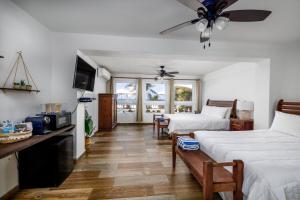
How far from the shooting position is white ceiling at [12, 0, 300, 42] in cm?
190

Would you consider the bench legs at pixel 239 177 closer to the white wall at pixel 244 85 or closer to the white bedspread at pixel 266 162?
the white bedspread at pixel 266 162

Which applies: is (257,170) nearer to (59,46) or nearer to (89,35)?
(89,35)

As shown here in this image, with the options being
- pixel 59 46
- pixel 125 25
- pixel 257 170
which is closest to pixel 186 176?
pixel 257 170

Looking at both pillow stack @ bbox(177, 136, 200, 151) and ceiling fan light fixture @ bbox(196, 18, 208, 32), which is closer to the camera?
ceiling fan light fixture @ bbox(196, 18, 208, 32)

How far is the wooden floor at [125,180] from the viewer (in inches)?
77.9

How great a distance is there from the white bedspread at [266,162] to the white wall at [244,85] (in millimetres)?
1304

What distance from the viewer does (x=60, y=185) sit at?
2195mm

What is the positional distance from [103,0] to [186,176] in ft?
8.94

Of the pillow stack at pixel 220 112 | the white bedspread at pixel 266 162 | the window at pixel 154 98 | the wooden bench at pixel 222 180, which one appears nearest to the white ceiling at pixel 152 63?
the pillow stack at pixel 220 112

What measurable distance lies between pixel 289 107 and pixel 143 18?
3228mm

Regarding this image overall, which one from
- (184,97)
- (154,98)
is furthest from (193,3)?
(184,97)

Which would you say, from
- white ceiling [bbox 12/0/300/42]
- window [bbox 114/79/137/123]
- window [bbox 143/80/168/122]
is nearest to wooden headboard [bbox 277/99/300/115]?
white ceiling [bbox 12/0/300/42]

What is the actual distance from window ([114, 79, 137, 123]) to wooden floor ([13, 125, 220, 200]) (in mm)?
3675

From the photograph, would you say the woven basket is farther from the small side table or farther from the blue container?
the small side table
